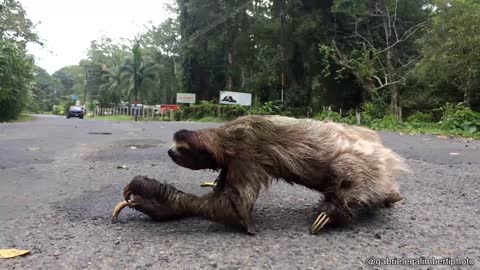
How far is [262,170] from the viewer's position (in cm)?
253

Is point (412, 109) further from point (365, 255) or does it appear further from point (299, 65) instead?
point (365, 255)

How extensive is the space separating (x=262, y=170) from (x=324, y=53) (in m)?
23.0

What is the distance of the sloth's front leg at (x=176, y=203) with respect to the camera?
7.95 ft

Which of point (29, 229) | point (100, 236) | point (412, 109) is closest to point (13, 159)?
point (29, 229)

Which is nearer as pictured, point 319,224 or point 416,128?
point 319,224

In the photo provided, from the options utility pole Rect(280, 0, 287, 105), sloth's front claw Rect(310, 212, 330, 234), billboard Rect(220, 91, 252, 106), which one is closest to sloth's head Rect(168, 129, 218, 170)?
sloth's front claw Rect(310, 212, 330, 234)

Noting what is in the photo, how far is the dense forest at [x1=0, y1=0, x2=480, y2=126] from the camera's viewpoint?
1833cm

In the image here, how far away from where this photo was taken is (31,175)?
4.46m

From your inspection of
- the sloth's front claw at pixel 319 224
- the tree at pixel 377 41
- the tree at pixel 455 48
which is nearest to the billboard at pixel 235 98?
the tree at pixel 377 41

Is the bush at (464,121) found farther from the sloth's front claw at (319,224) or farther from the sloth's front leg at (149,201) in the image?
the sloth's front leg at (149,201)

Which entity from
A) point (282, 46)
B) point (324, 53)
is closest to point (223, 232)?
point (324, 53)

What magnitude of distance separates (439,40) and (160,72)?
41090 millimetres

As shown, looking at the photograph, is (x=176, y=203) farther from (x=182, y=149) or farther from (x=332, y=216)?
(x=332, y=216)

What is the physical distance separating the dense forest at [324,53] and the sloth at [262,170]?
14993 millimetres
